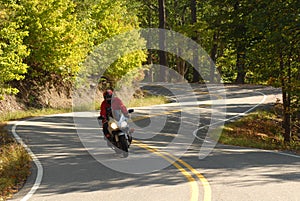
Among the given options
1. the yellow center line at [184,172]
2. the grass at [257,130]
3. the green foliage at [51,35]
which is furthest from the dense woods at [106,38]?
the yellow center line at [184,172]

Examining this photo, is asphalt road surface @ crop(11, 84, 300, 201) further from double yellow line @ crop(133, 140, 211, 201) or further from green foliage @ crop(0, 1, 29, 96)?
green foliage @ crop(0, 1, 29, 96)

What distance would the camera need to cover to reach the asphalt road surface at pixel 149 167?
7902 mm

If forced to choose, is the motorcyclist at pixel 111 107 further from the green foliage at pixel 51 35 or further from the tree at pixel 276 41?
the green foliage at pixel 51 35

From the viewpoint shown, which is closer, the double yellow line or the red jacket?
the double yellow line

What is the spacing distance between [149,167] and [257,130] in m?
14.7

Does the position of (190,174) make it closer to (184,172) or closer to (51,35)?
(184,172)

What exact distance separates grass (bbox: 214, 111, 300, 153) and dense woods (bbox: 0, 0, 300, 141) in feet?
3.55

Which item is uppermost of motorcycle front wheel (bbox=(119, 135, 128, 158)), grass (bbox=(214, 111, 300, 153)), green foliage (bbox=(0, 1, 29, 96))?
green foliage (bbox=(0, 1, 29, 96))

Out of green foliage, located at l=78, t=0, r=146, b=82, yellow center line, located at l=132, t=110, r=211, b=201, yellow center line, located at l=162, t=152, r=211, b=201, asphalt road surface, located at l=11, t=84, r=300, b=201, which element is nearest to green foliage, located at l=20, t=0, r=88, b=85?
green foliage, located at l=78, t=0, r=146, b=82

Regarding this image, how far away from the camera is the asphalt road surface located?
790 centimetres

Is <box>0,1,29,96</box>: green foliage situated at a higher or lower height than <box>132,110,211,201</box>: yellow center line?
higher

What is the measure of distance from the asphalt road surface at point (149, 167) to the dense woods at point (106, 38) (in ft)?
13.2

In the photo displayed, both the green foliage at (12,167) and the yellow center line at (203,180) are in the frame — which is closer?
the yellow center line at (203,180)

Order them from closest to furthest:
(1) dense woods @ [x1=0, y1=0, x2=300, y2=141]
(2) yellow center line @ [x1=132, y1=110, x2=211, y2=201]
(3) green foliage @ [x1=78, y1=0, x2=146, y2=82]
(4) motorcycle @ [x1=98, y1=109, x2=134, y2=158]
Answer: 1. (2) yellow center line @ [x1=132, y1=110, x2=211, y2=201]
2. (4) motorcycle @ [x1=98, y1=109, x2=134, y2=158]
3. (1) dense woods @ [x1=0, y1=0, x2=300, y2=141]
4. (3) green foliage @ [x1=78, y1=0, x2=146, y2=82]
